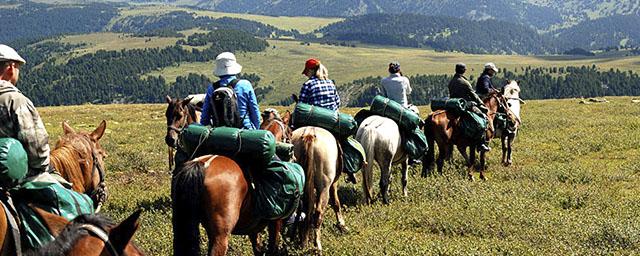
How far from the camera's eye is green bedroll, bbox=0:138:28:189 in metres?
4.77

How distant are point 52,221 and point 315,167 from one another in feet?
17.7

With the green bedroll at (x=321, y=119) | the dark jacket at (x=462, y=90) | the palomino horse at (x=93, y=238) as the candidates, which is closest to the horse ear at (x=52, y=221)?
the palomino horse at (x=93, y=238)

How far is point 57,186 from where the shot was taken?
18.9 feet

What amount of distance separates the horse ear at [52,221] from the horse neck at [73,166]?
2946mm

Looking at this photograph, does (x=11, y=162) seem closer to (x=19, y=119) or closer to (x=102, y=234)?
(x=19, y=119)

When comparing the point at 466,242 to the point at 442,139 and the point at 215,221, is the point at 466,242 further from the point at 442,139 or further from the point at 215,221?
the point at 442,139

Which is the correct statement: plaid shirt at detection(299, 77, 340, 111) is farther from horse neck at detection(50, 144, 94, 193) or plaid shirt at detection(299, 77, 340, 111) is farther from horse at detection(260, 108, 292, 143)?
horse neck at detection(50, 144, 94, 193)

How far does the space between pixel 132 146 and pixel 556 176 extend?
17.8 meters

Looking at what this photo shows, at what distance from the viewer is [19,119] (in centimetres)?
523

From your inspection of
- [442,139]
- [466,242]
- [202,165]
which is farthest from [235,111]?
[442,139]

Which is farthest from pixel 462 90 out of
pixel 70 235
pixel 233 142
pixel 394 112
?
pixel 70 235

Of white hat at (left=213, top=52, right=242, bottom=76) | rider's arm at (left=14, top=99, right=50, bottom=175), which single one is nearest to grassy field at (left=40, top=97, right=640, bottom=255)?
white hat at (left=213, top=52, right=242, bottom=76)

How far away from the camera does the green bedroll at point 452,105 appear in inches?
624

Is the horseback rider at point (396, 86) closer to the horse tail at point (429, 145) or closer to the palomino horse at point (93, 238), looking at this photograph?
the horse tail at point (429, 145)
